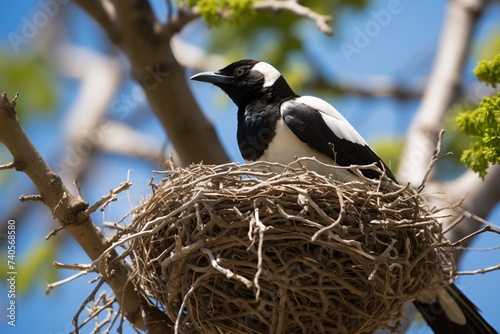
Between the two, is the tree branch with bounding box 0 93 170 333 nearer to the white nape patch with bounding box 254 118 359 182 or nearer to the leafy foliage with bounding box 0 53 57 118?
the white nape patch with bounding box 254 118 359 182

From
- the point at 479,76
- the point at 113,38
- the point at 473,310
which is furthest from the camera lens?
the point at 113,38

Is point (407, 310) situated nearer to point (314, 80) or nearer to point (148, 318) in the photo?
point (148, 318)

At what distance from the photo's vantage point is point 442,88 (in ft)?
26.1

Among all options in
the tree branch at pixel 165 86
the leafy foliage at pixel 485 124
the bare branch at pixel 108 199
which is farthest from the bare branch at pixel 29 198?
the leafy foliage at pixel 485 124

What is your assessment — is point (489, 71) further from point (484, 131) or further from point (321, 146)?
point (321, 146)

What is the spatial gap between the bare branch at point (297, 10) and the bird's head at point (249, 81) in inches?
18.8

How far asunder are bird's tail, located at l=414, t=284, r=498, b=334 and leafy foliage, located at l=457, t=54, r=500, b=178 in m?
1.19

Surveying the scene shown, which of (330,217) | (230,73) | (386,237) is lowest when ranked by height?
(386,237)

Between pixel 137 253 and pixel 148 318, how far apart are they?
1.64 feet

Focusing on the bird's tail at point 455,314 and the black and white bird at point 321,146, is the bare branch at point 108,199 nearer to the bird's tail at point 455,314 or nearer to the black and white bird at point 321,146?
the black and white bird at point 321,146

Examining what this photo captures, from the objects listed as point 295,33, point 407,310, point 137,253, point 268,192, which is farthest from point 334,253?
point 295,33

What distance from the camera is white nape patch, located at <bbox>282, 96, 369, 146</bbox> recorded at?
516 centimetres

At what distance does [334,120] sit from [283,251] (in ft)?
4.68

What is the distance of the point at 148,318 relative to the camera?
466 cm
